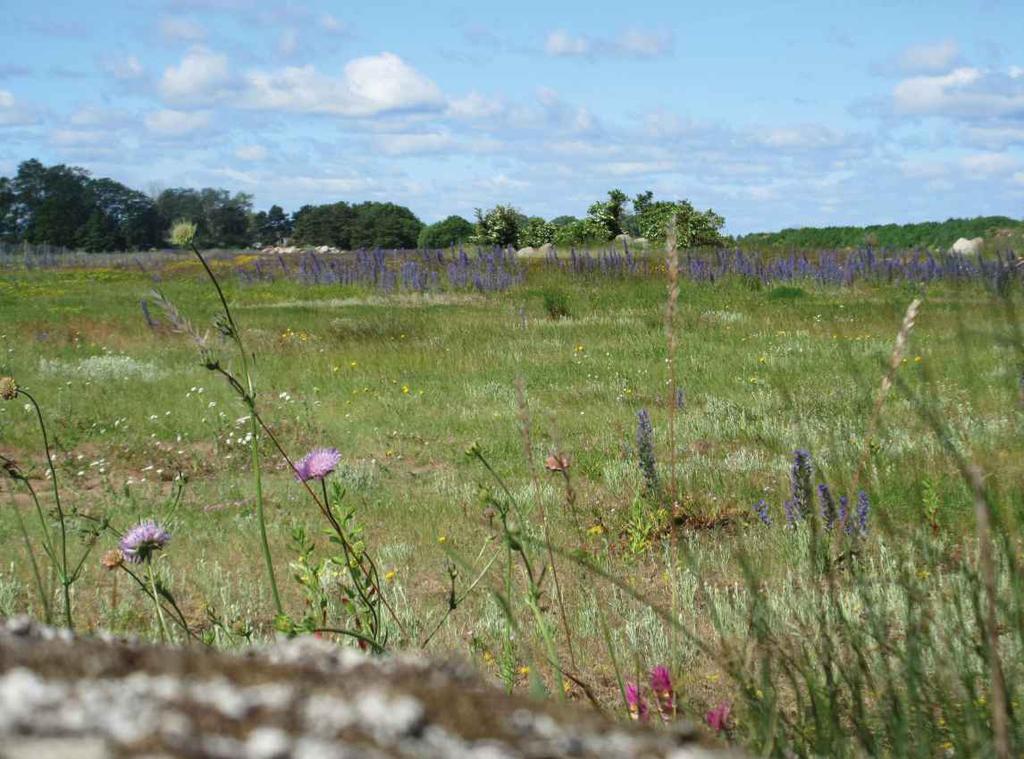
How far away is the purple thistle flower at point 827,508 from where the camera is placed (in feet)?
14.3

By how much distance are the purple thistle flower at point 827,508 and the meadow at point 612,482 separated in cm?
2

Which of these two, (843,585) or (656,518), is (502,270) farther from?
(843,585)

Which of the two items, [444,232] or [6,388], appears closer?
[6,388]

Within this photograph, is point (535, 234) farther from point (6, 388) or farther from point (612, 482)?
point (6, 388)

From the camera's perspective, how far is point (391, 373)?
1310cm

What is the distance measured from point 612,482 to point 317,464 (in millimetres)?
5005

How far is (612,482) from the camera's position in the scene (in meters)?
7.54

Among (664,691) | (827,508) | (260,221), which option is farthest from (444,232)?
(664,691)

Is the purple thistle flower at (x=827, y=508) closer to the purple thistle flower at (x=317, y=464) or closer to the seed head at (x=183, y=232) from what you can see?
the purple thistle flower at (x=317, y=464)

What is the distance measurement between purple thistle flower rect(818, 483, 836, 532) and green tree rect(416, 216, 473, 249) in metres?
52.3

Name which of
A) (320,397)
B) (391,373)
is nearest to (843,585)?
(320,397)

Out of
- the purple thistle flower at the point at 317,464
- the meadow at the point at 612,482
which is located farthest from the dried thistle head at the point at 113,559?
the purple thistle flower at the point at 317,464

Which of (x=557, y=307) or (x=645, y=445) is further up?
(x=557, y=307)

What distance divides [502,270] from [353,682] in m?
22.1
